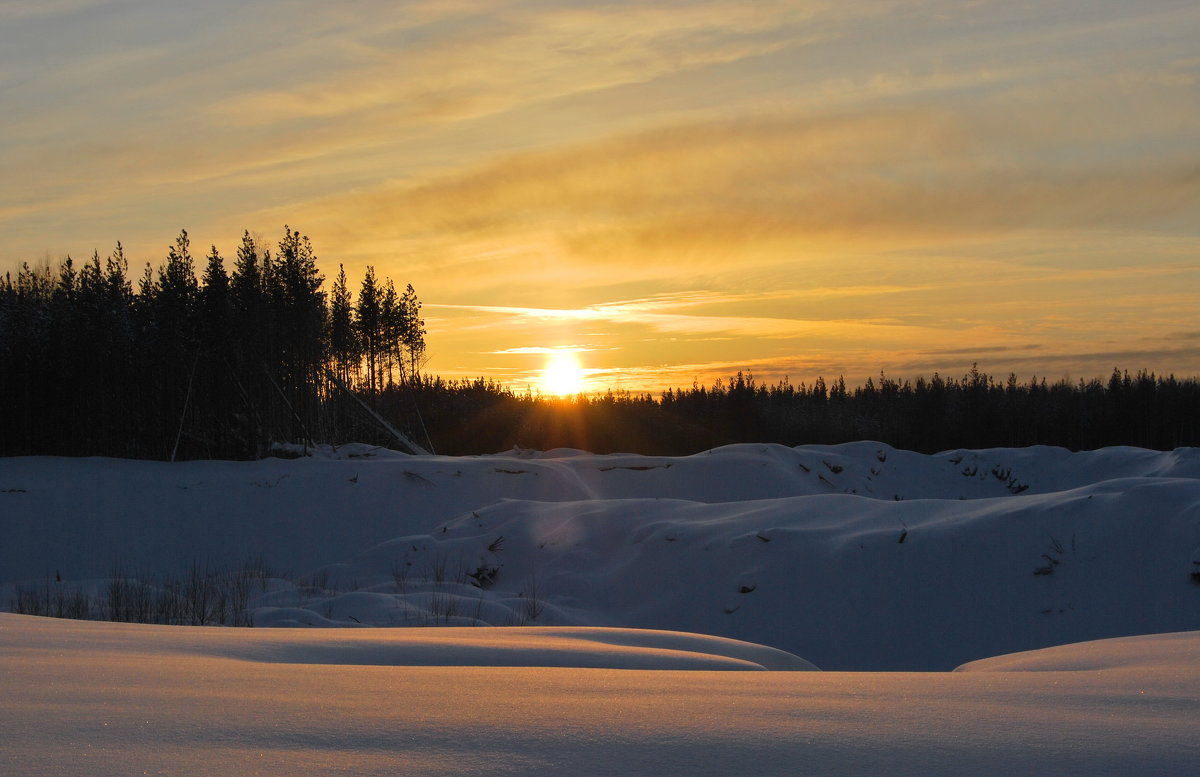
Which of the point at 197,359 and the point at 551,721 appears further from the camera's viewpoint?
the point at 197,359

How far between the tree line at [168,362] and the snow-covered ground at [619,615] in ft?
8.43

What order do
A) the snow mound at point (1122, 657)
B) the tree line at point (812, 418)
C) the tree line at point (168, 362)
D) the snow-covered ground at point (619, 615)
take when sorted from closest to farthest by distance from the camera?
the snow-covered ground at point (619, 615)
the snow mound at point (1122, 657)
the tree line at point (168, 362)
the tree line at point (812, 418)

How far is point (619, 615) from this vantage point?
31.4ft

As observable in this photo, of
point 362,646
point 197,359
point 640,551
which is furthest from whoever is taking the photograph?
point 197,359

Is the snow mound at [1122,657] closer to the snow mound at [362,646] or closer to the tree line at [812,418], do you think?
the snow mound at [362,646]

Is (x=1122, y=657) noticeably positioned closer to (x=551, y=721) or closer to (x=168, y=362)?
(x=551, y=721)

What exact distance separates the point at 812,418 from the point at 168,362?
29.2 metres

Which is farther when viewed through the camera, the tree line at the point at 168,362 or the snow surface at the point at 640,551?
the tree line at the point at 168,362

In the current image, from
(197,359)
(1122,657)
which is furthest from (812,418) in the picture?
(1122,657)

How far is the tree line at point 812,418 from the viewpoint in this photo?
121 feet

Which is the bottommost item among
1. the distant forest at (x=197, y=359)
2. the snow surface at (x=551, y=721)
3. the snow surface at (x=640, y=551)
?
the snow surface at (x=640, y=551)

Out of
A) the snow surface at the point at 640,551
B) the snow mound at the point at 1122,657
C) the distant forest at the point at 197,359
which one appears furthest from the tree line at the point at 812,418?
the snow mound at the point at 1122,657

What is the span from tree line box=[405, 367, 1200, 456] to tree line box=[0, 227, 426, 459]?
1342cm

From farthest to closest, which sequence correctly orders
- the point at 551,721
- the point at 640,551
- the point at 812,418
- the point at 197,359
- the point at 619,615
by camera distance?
the point at 812,418 → the point at 197,359 → the point at 640,551 → the point at 619,615 → the point at 551,721
